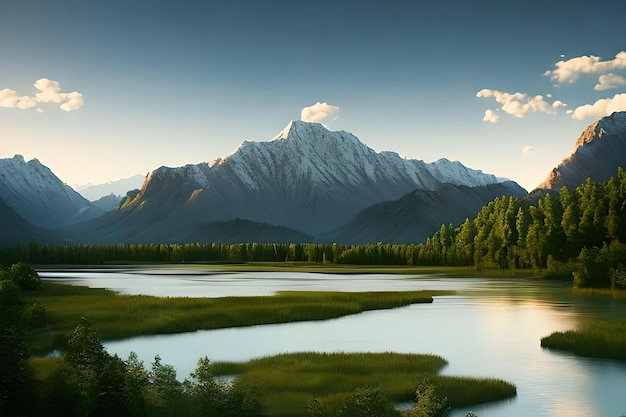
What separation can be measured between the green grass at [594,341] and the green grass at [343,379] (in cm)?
1318

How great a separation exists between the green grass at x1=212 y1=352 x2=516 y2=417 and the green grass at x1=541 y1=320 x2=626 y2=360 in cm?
1318

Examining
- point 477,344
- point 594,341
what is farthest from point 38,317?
point 594,341

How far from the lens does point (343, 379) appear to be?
134 feet

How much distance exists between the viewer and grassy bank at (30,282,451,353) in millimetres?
62281

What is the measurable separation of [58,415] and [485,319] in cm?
5620

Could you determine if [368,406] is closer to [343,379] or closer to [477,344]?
[343,379]

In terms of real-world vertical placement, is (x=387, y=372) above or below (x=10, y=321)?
below

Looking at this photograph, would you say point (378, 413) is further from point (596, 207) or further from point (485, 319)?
point (596, 207)

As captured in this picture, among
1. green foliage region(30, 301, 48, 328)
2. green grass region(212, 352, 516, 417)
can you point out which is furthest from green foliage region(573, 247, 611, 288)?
green foliage region(30, 301, 48, 328)

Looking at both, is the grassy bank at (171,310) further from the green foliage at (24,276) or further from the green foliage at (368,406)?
the green foliage at (368,406)

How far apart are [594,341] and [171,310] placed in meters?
44.0

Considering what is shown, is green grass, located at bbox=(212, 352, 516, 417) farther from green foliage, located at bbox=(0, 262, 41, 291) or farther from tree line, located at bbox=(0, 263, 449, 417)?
green foliage, located at bbox=(0, 262, 41, 291)

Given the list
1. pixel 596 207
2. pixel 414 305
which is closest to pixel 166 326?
pixel 414 305

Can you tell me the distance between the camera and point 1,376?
3288 centimetres
